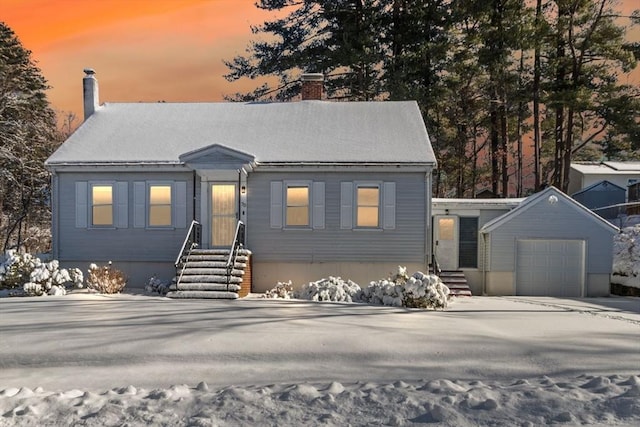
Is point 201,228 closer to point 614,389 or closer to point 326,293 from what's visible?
point 326,293

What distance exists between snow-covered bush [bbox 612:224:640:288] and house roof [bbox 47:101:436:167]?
31.4 feet

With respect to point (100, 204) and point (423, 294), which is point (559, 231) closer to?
point (423, 294)

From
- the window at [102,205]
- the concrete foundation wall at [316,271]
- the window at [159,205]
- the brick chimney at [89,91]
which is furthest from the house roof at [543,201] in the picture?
the brick chimney at [89,91]

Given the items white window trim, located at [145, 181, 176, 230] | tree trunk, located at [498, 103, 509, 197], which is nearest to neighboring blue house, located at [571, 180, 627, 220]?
tree trunk, located at [498, 103, 509, 197]

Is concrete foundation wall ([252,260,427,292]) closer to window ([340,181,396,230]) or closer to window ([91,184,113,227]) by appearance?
window ([340,181,396,230])

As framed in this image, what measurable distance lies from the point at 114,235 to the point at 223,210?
3850 millimetres

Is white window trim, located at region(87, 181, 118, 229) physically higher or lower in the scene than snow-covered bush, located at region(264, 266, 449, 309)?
higher

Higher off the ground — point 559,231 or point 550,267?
point 559,231

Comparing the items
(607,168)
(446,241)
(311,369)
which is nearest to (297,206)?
(446,241)

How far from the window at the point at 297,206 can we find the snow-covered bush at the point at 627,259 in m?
12.7

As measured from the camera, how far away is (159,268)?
1730 cm

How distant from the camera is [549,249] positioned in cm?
1834

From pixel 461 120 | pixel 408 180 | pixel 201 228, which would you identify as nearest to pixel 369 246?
pixel 408 180

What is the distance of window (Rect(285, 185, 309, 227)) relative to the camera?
17219 mm
